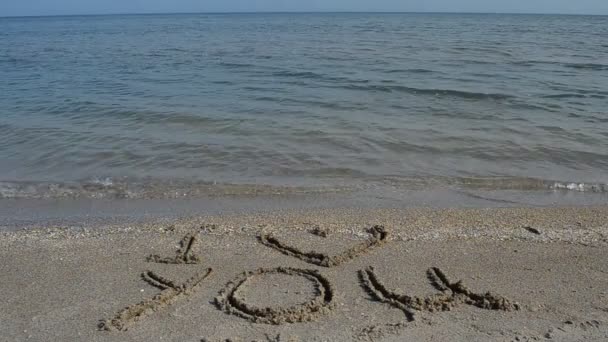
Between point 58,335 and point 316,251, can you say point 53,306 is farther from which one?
point 316,251

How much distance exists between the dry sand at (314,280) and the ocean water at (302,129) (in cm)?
158

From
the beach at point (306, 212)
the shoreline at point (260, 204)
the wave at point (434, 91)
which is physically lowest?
the shoreline at point (260, 204)

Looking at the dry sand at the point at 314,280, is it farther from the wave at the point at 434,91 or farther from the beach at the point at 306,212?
the wave at the point at 434,91

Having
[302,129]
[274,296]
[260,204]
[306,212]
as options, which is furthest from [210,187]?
[274,296]

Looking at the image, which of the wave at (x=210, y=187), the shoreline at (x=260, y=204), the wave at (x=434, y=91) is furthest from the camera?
the wave at (x=434, y=91)

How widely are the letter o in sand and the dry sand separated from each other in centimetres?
1

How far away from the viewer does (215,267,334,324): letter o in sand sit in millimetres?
3336

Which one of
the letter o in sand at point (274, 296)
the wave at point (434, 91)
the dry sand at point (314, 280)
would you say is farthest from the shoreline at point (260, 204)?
the wave at point (434, 91)

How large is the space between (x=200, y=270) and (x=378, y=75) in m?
11.5

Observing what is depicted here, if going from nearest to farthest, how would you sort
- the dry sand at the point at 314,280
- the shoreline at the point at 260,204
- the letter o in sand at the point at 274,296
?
the dry sand at the point at 314,280 → the letter o in sand at the point at 274,296 → the shoreline at the point at 260,204

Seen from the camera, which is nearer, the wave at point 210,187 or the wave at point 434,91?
the wave at point 210,187

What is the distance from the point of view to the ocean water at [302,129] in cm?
668

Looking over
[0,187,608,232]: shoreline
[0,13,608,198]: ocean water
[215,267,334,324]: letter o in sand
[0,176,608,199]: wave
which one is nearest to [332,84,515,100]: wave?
[0,13,608,198]: ocean water

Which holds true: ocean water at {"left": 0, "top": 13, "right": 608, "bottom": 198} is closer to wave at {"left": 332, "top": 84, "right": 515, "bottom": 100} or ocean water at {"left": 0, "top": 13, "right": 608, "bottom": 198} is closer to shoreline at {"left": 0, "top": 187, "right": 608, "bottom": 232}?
wave at {"left": 332, "top": 84, "right": 515, "bottom": 100}
